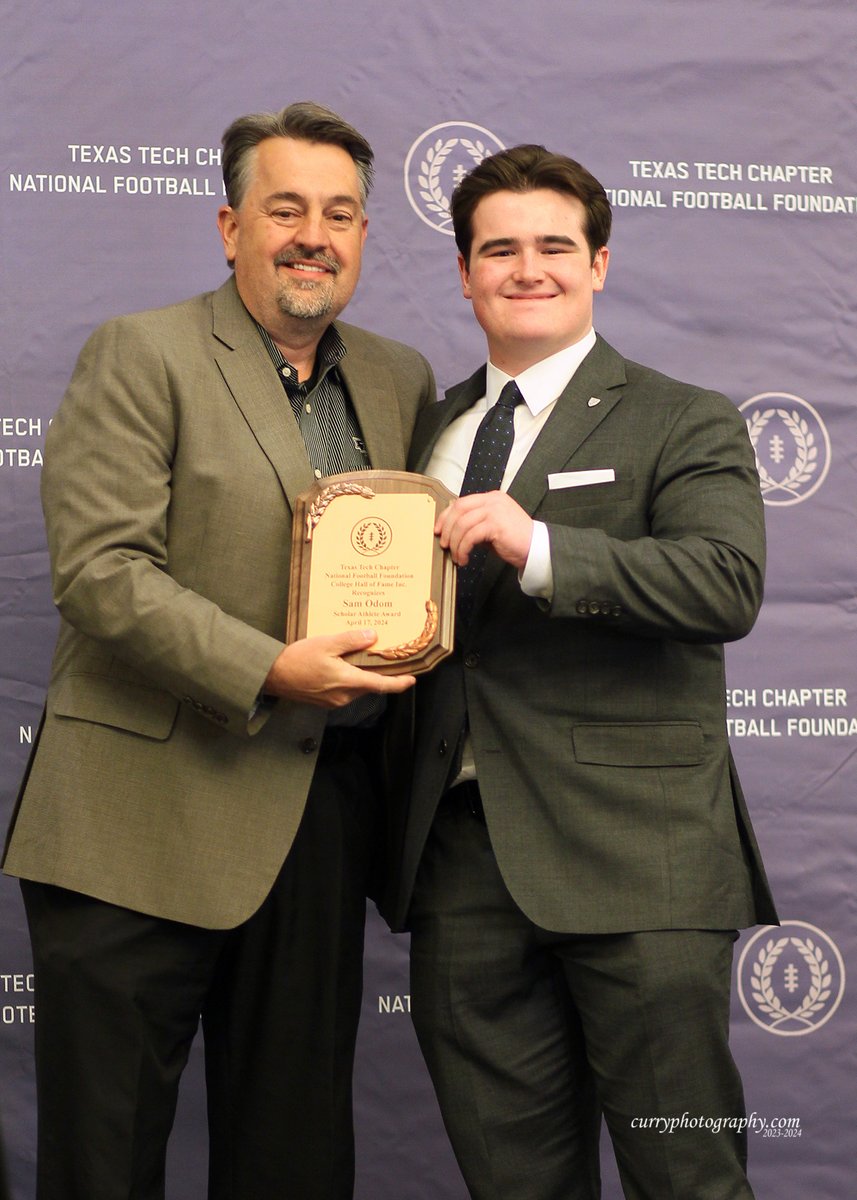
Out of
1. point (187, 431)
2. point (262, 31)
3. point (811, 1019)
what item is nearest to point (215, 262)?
point (262, 31)

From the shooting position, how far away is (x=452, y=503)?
1977 mm

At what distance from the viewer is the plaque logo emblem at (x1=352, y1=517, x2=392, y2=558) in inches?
78.8

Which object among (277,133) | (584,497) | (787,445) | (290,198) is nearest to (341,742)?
(584,497)

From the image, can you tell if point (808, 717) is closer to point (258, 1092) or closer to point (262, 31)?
point (258, 1092)

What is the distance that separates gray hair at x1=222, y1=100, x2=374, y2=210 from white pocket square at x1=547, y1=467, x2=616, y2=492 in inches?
28.8

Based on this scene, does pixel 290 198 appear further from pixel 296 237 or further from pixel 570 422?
pixel 570 422

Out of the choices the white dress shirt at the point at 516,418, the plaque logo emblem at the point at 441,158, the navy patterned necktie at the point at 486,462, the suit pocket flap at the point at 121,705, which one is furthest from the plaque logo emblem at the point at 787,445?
the suit pocket flap at the point at 121,705

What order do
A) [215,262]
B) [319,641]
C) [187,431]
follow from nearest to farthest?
[319,641], [187,431], [215,262]

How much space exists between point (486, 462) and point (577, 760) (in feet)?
1.68

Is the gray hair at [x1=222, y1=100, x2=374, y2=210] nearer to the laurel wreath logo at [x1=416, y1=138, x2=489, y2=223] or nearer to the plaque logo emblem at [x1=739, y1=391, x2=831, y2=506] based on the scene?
the laurel wreath logo at [x1=416, y1=138, x2=489, y2=223]

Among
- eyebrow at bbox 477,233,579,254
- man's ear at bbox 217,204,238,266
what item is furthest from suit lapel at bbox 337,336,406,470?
eyebrow at bbox 477,233,579,254

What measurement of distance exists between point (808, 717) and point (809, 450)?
0.63 meters

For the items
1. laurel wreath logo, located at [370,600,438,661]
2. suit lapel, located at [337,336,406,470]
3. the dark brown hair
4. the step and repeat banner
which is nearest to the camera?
laurel wreath logo, located at [370,600,438,661]

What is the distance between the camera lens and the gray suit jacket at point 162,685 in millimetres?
2078
